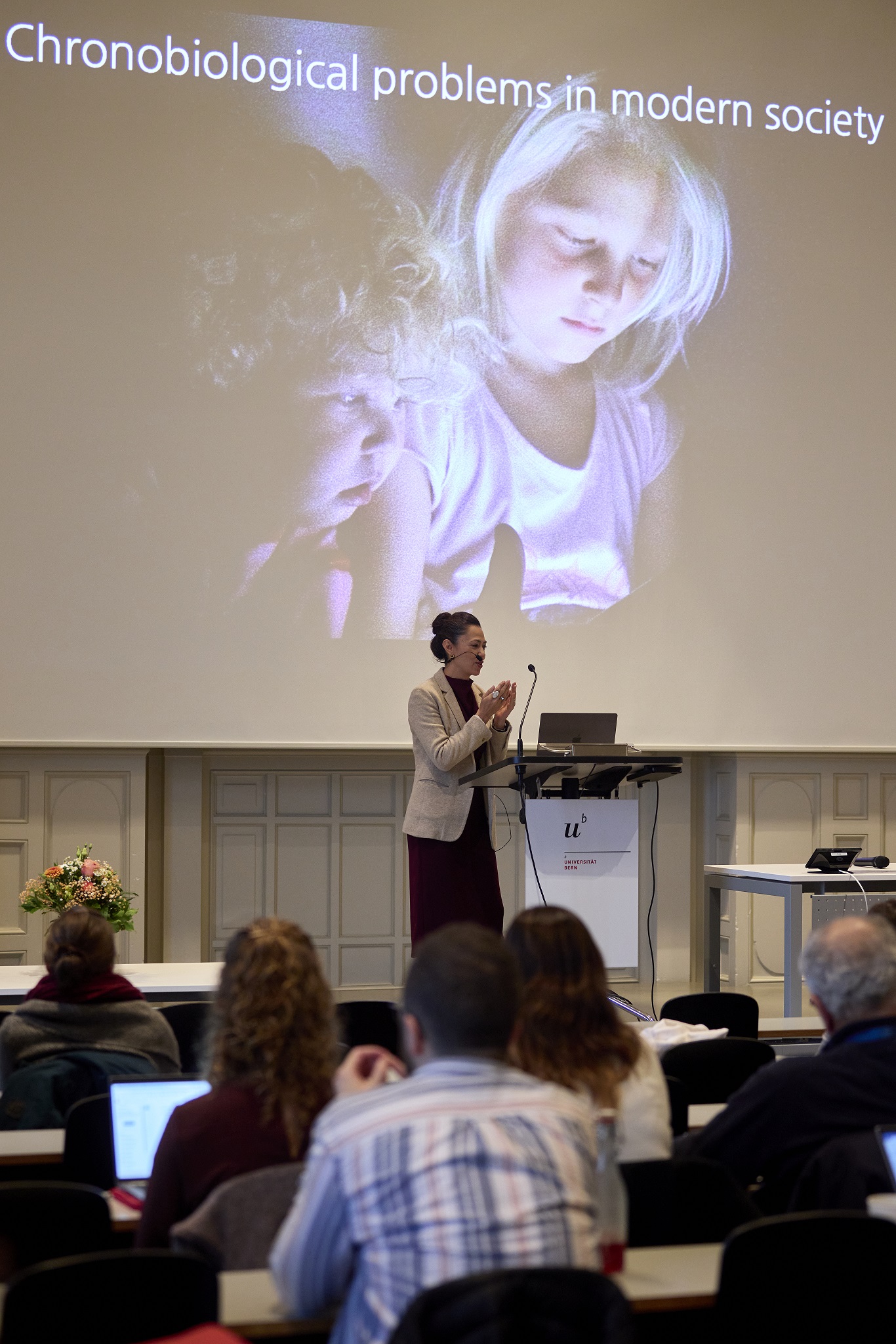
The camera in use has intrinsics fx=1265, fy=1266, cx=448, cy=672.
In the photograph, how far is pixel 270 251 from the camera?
19.8ft

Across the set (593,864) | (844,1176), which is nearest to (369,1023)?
(593,864)

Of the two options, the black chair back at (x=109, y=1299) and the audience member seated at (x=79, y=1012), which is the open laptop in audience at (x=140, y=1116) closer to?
the audience member seated at (x=79, y=1012)

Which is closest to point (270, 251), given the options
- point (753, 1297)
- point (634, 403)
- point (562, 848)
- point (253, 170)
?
point (253, 170)

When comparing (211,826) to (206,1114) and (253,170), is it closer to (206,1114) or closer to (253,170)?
(253,170)

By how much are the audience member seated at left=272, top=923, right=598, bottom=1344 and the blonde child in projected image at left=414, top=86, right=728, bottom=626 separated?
473cm

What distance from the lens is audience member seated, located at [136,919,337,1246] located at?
1689 millimetres

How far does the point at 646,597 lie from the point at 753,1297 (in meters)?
5.01

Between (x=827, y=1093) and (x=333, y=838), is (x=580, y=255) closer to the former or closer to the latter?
(x=333, y=838)

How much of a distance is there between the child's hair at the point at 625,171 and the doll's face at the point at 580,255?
0.05 metres

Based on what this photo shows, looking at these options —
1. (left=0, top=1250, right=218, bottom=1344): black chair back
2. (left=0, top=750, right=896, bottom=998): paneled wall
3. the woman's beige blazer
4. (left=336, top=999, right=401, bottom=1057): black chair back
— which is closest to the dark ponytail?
the woman's beige blazer

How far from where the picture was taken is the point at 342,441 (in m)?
6.07

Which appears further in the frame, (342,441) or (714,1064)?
(342,441)

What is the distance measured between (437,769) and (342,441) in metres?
2.23

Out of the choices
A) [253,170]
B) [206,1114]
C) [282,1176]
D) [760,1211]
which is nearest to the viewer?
[282,1176]
